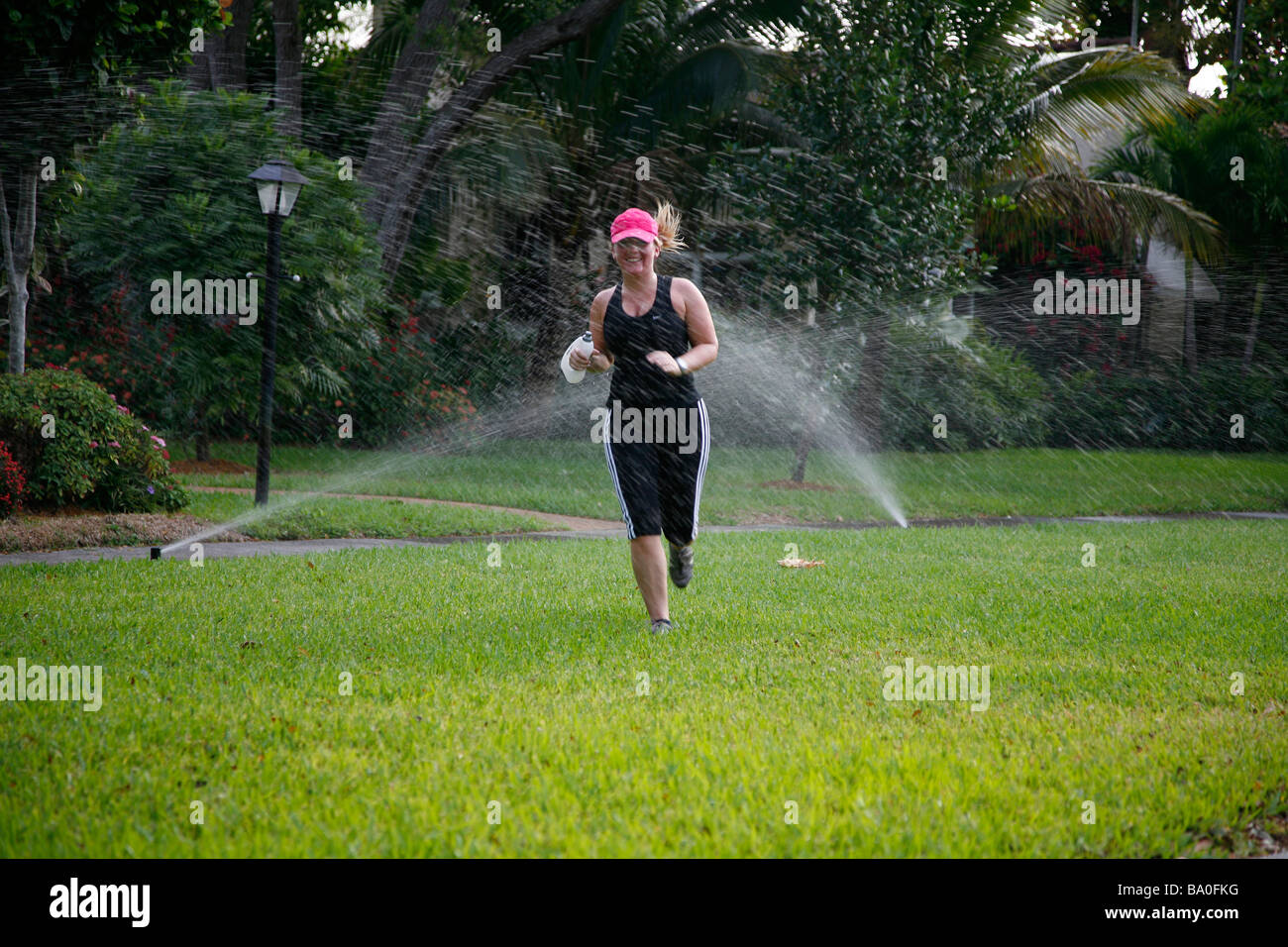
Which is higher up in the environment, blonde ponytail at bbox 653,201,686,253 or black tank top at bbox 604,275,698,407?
blonde ponytail at bbox 653,201,686,253

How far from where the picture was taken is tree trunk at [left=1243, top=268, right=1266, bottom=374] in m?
21.6

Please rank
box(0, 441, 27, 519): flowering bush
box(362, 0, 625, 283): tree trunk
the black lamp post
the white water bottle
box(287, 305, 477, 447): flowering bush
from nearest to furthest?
the white water bottle
box(0, 441, 27, 519): flowering bush
the black lamp post
box(362, 0, 625, 283): tree trunk
box(287, 305, 477, 447): flowering bush

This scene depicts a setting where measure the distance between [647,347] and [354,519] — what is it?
5.24 meters

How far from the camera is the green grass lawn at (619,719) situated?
10.1 feet

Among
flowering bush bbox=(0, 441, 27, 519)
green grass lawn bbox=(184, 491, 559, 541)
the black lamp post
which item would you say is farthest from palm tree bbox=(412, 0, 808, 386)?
flowering bush bbox=(0, 441, 27, 519)

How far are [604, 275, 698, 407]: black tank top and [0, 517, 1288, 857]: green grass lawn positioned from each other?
1.20 metres

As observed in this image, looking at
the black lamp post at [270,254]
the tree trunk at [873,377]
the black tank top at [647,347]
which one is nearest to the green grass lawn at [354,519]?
the black lamp post at [270,254]

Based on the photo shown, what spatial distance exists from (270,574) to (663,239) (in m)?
3.46

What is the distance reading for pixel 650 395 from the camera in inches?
218

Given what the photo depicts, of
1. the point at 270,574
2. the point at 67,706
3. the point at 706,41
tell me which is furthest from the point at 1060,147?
the point at 67,706

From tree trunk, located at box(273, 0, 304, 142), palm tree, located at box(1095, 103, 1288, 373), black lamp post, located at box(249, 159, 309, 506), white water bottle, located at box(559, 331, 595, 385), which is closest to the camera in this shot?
white water bottle, located at box(559, 331, 595, 385)


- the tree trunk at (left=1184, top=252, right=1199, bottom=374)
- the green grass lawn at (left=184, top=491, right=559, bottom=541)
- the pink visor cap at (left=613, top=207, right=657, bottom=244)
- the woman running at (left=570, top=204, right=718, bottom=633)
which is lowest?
the green grass lawn at (left=184, top=491, right=559, bottom=541)

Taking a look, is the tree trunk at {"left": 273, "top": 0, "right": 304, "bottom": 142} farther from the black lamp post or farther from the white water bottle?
the white water bottle
